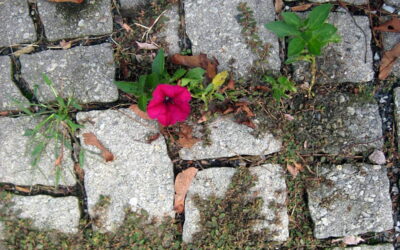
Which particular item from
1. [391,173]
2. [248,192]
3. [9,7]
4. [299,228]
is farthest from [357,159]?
[9,7]

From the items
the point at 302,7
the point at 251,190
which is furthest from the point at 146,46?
the point at 251,190

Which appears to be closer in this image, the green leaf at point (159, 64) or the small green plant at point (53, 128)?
the green leaf at point (159, 64)

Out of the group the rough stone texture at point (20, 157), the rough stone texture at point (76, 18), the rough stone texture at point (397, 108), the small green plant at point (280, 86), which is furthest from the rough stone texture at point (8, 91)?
the rough stone texture at point (397, 108)

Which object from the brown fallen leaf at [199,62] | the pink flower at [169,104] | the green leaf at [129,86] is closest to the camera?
the pink flower at [169,104]

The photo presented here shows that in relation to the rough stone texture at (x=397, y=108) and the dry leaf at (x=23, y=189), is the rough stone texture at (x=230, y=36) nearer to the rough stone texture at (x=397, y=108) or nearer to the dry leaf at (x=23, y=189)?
the rough stone texture at (x=397, y=108)

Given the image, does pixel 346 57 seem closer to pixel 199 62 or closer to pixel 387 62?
pixel 387 62

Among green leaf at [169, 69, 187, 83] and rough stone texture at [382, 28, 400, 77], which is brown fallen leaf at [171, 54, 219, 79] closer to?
green leaf at [169, 69, 187, 83]

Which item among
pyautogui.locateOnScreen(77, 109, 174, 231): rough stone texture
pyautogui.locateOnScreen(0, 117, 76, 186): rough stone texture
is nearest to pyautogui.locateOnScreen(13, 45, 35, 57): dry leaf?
pyautogui.locateOnScreen(0, 117, 76, 186): rough stone texture

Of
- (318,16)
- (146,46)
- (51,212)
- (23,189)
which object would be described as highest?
(318,16)
